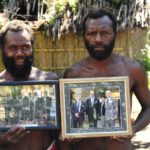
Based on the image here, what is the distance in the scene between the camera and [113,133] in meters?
3.12

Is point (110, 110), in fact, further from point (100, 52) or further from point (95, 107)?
point (100, 52)

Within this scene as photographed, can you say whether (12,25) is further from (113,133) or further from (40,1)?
(40,1)

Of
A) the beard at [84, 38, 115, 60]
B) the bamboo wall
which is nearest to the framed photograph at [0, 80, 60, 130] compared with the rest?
the beard at [84, 38, 115, 60]

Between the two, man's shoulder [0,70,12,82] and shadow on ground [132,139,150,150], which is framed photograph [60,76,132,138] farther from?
shadow on ground [132,139,150,150]

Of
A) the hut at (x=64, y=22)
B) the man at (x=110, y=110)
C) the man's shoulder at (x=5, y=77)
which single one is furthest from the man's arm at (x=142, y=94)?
the hut at (x=64, y=22)

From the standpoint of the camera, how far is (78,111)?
317 centimetres

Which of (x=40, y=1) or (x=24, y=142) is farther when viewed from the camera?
(x=40, y=1)

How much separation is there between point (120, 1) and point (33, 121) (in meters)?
9.87

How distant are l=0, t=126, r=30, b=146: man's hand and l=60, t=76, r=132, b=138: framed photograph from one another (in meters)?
0.27

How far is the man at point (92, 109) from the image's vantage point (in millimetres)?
3172

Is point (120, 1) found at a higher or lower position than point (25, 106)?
higher

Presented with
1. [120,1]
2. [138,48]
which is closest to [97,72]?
[120,1]

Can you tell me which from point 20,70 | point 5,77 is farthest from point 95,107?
point 5,77

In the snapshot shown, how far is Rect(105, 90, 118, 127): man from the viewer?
3174mm
